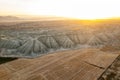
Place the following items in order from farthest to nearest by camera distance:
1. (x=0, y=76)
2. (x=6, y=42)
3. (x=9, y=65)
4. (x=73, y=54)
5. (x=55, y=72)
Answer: (x=6, y=42) → (x=73, y=54) → (x=9, y=65) → (x=55, y=72) → (x=0, y=76)

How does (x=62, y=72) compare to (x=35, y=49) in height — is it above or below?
above

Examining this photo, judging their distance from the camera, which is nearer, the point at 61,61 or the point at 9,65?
the point at 9,65

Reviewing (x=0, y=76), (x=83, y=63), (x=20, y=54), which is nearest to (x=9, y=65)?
(x=0, y=76)

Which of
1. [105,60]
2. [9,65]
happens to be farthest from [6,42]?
[105,60]

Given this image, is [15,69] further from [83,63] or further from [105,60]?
[105,60]

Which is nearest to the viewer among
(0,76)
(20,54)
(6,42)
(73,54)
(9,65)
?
(0,76)

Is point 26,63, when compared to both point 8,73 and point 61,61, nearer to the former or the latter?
point 8,73
